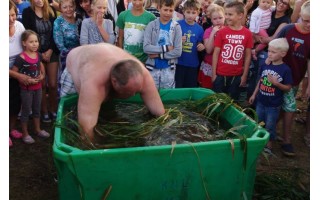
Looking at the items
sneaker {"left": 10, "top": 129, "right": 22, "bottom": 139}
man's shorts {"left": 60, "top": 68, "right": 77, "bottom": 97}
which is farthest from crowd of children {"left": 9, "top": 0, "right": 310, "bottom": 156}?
man's shorts {"left": 60, "top": 68, "right": 77, "bottom": 97}

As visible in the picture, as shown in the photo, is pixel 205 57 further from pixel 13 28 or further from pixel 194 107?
pixel 13 28

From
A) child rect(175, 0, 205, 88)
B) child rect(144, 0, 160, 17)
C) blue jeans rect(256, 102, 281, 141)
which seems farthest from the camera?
child rect(144, 0, 160, 17)

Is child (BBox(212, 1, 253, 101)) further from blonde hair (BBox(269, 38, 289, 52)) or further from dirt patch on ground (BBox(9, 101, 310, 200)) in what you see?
dirt patch on ground (BBox(9, 101, 310, 200))

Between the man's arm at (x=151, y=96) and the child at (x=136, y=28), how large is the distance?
4.99ft

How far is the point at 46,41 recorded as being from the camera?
4.73 m

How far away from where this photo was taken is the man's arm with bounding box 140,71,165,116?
312 cm

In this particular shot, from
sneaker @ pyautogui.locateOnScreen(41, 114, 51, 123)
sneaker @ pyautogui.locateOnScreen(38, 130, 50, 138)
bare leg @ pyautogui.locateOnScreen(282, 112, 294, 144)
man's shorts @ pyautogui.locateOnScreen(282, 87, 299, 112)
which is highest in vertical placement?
man's shorts @ pyautogui.locateOnScreen(282, 87, 299, 112)

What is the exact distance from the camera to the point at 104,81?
2.88 metres

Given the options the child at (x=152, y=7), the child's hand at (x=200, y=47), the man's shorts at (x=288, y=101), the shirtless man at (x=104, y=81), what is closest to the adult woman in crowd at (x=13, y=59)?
the shirtless man at (x=104, y=81)

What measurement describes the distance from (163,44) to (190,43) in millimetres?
533

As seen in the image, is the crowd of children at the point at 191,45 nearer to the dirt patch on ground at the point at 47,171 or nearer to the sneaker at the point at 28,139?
the sneaker at the point at 28,139

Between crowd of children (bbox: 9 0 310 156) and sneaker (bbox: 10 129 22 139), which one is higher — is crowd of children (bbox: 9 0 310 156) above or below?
above

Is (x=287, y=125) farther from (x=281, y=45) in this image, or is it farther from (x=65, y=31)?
(x=65, y=31)

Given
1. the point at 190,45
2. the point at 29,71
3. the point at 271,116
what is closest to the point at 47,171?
the point at 29,71
